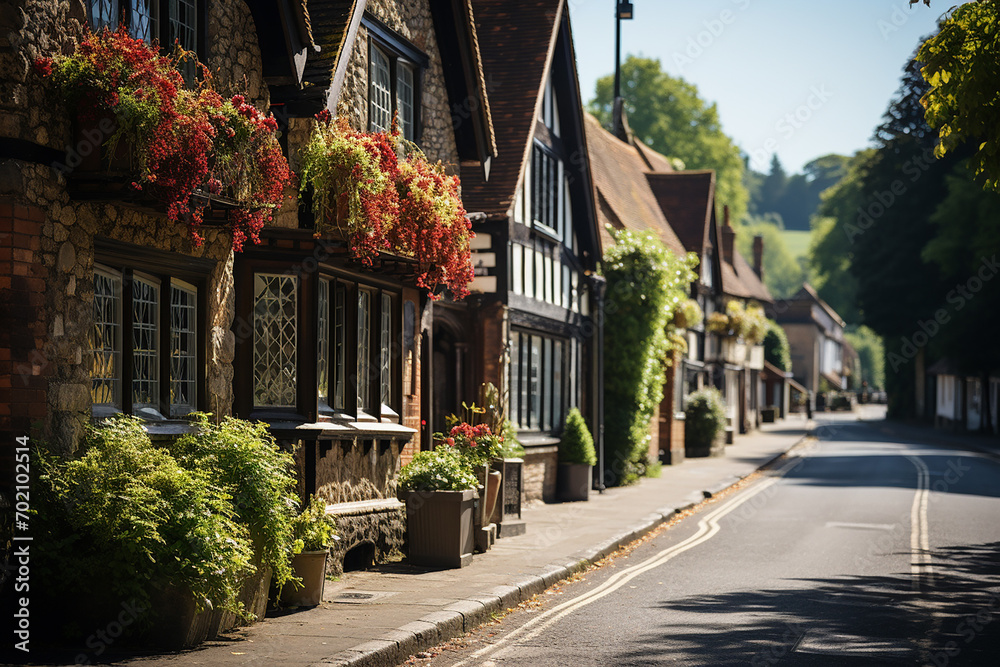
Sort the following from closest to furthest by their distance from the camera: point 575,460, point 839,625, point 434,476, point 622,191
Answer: point 839,625 → point 434,476 → point 575,460 → point 622,191

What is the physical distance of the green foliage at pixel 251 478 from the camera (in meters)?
8.58

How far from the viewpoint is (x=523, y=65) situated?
20.3 metres

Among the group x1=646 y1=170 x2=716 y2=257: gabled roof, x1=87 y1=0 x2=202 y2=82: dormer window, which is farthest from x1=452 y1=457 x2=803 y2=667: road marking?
x1=646 y1=170 x2=716 y2=257: gabled roof

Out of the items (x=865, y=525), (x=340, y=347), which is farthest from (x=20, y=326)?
(x=865, y=525)

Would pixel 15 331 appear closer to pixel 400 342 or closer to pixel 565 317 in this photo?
pixel 400 342

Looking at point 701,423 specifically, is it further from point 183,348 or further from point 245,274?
point 183,348

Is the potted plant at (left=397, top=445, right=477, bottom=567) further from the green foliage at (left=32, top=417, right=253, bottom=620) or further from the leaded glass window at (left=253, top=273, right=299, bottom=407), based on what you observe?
the green foliage at (left=32, top=417, right=253, bottom=620)

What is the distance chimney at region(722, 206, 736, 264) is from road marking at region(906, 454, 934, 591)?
28353mm

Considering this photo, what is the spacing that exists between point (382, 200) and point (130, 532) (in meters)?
4.48

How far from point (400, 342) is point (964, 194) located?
127 ft

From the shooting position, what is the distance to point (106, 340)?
888cm

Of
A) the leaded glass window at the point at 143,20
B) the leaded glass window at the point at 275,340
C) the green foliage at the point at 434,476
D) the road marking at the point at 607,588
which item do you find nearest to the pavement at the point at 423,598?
the road marking at the point at 607,588

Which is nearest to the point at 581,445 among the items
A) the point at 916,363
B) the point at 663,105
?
the point at 663,105

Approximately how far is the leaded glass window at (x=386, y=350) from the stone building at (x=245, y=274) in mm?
29
